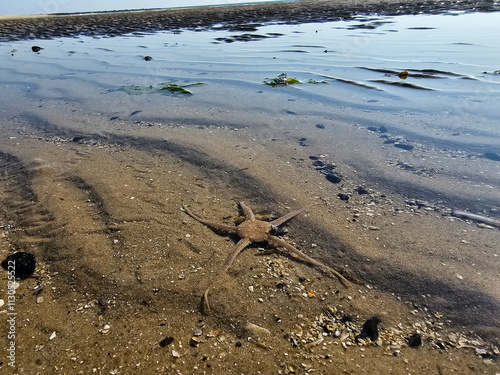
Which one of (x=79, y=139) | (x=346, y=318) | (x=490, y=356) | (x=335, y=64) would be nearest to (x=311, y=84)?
(x=335, y=64)

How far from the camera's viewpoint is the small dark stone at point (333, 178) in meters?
3.87

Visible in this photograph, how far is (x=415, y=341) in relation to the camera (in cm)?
222

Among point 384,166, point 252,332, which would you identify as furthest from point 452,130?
point 252,332

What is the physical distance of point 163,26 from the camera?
61.7 feet

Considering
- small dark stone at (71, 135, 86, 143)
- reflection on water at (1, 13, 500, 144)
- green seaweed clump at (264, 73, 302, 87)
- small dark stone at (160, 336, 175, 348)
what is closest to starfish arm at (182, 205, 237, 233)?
small dark stone at (160, 336, 175, 348)

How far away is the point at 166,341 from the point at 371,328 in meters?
1.35

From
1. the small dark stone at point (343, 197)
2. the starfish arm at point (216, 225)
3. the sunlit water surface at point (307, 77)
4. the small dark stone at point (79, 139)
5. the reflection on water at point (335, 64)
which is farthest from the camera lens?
the reflection on water at point (335, 64)

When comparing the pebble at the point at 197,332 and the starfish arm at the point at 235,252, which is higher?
the starfish arm at the point at 235,252

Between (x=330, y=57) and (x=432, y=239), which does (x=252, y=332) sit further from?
(x=330, y=57)

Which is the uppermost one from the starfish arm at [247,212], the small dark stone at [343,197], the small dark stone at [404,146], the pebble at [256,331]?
the small dark stone at [404,146]

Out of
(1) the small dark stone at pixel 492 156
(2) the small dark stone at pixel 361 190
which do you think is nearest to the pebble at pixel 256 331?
(2) the small dark stone at pixel 361 190

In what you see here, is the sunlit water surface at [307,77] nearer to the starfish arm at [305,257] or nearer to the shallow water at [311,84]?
the shallow water at [311,84]

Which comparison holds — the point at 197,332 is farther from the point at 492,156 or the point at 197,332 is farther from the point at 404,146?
the point at 492,156

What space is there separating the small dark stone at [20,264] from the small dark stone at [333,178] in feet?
9.65
